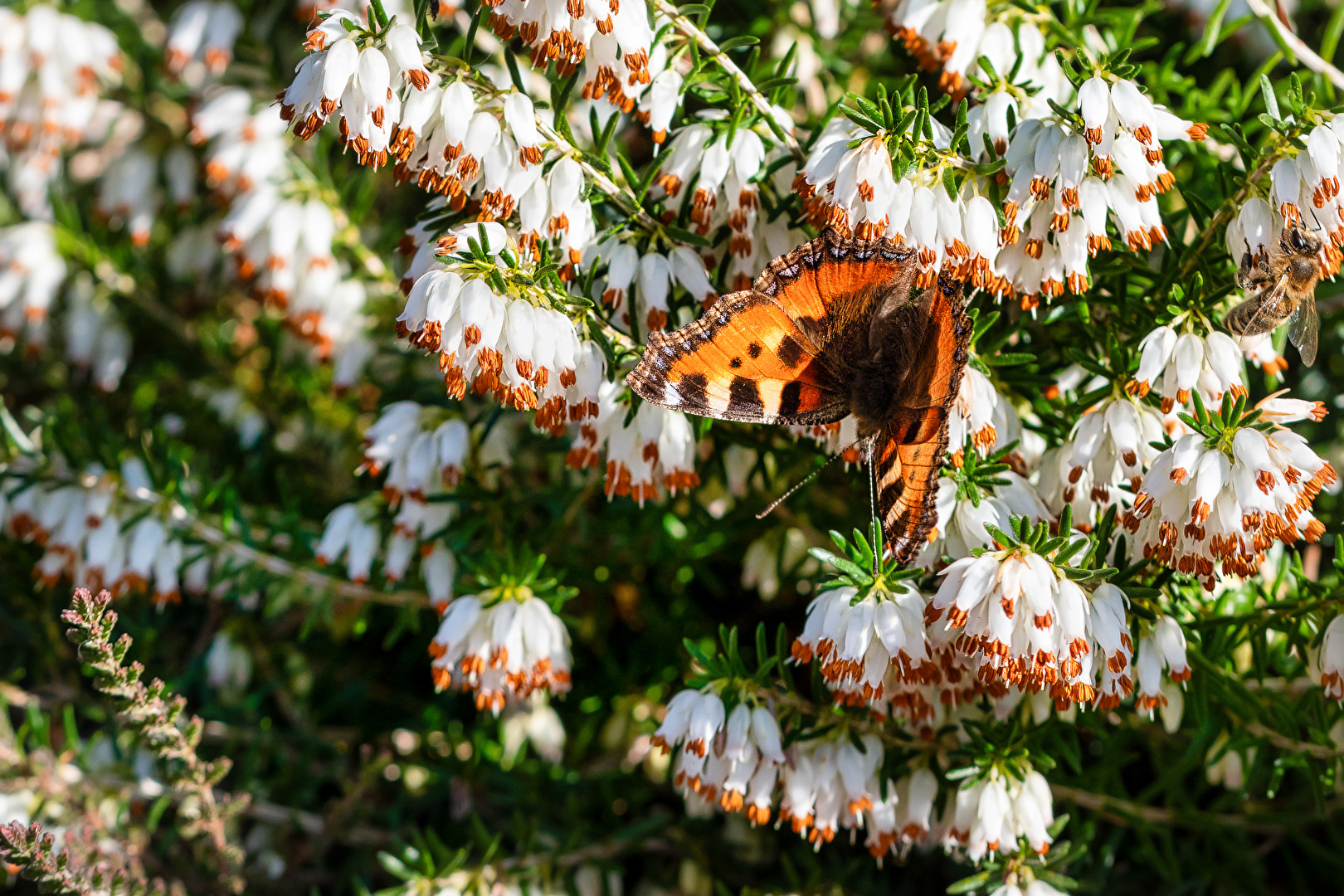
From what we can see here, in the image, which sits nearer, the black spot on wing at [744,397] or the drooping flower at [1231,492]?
the drooping flower at [1231,492]

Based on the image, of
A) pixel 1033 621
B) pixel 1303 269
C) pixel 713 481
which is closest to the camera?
pixel 1033 621

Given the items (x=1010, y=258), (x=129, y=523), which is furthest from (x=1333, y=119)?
(x=129, y=523)

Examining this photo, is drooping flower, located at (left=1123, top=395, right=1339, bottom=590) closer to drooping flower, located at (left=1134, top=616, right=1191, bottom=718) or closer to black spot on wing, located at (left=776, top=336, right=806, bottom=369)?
drooping flower, located at (left=1134, top=616, right=1191, bottom=718)

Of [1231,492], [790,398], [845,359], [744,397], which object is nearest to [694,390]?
[744,397]

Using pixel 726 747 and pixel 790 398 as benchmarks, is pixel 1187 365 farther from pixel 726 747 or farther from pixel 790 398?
pixel 726 747

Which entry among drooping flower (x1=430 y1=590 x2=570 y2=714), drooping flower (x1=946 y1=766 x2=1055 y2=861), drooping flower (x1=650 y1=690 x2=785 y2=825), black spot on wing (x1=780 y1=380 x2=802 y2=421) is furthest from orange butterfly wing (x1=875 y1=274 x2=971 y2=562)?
drooping flower (x1=430 y1=590 x2=570 y2=714)

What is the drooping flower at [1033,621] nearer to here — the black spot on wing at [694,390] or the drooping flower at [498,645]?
the black spot on wing at [694,390]

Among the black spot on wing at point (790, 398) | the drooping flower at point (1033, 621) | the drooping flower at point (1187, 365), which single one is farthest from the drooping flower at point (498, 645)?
the drooping flower at point (1187, 365)
